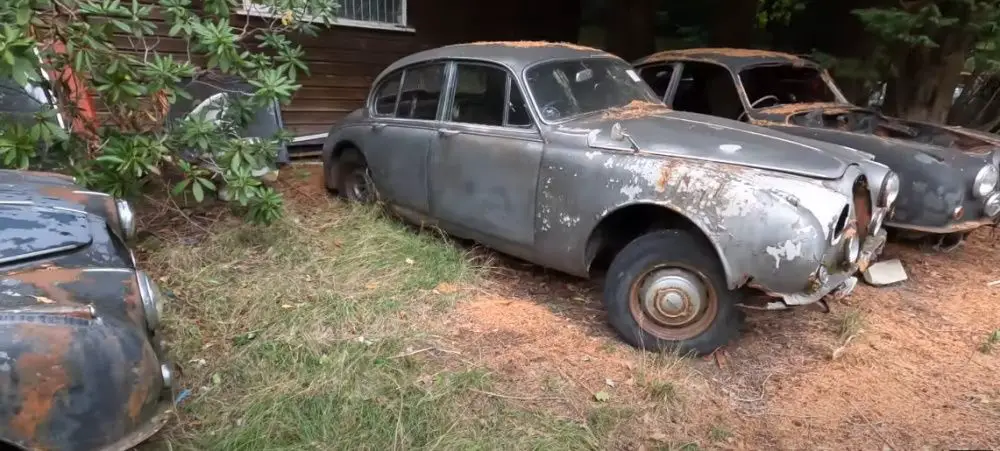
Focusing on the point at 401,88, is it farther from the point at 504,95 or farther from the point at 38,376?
the point at 38,376

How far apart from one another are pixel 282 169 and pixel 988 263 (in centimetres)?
640

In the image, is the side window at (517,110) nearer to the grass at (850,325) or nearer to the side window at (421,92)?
the side window at (421,92)

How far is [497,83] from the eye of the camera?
13.8ft

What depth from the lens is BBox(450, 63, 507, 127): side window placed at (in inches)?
164

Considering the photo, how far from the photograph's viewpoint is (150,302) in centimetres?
227

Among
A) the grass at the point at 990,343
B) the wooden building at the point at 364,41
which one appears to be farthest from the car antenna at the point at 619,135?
the wooden building at the point at 364,41

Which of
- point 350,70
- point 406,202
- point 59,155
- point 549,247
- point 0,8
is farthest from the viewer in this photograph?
point 350,70

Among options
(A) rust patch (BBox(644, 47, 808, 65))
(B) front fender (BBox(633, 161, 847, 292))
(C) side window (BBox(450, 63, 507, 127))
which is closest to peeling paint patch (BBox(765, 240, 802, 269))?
(B) front fender (BBox(633, 161, 847, 292))

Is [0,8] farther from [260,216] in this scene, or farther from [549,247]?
[549,247]

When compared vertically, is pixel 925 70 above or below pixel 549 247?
above

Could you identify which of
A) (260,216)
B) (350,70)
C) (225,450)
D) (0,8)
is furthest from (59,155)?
(350,70)

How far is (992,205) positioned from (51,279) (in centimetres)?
544

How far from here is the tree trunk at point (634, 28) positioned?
9.18 metres

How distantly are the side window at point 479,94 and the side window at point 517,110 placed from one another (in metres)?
0.06
